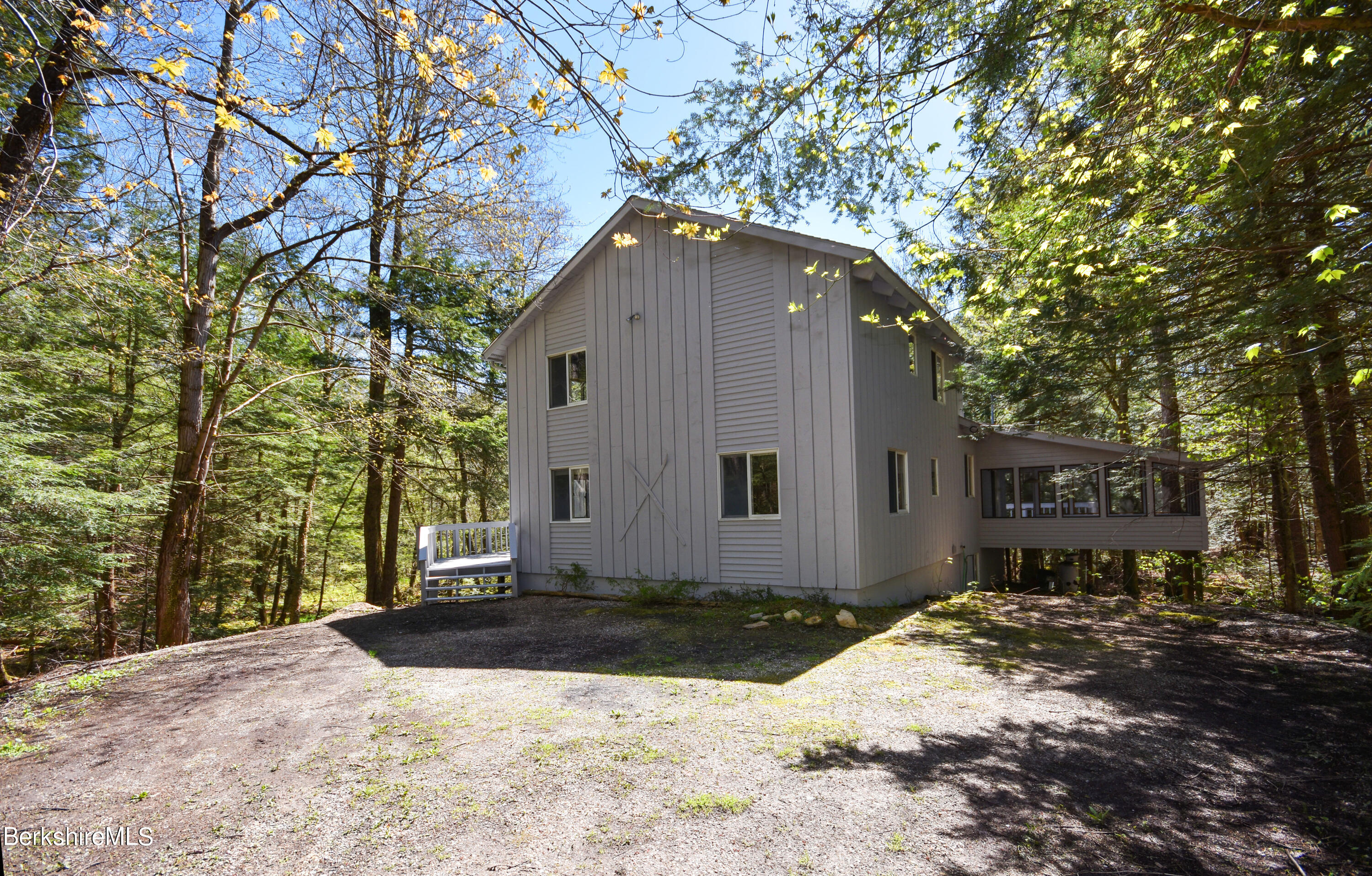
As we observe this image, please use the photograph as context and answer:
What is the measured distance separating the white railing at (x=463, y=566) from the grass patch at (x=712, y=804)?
9099 mm

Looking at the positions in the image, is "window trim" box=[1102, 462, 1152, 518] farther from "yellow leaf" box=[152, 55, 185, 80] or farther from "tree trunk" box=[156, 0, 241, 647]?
"tree trunk" box=[156, 0, 241, 647]

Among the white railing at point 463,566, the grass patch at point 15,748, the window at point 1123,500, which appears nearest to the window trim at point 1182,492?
the window at point 1123,500

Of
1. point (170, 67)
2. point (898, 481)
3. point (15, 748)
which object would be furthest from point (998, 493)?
point (15, 748)

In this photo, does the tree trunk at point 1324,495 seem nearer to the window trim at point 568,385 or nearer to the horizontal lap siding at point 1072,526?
the horizontal lap siding at point 1072,526

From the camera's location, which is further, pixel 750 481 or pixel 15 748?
pixel 750 481

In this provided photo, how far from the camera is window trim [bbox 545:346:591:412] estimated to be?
12.0m

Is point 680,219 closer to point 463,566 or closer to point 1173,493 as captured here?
point 463,566

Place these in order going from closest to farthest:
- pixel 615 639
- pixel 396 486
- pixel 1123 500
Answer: pixel 615 639, pixel 396 486, pixel 1123 500

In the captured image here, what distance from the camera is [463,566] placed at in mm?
12070

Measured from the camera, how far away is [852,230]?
6.17 meters

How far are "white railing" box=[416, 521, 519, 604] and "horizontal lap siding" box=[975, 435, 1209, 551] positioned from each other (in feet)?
37.2

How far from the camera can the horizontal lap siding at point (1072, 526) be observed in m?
14.0

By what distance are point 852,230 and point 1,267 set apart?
25.7ft

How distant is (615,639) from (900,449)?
230 inches
